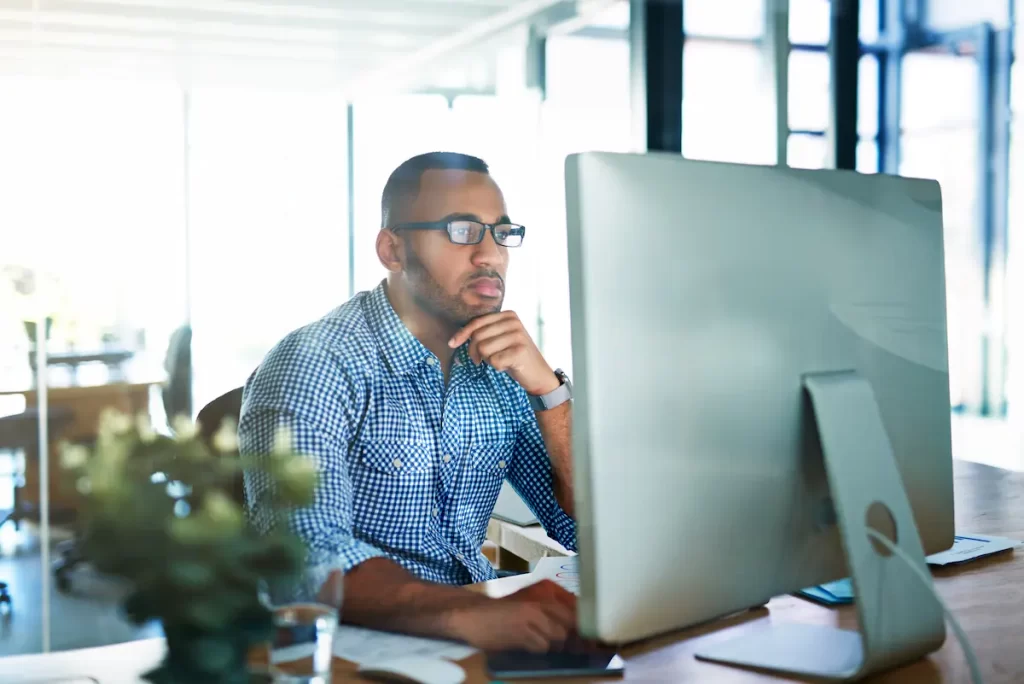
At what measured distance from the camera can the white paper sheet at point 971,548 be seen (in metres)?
1.28

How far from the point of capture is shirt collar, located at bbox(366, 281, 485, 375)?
140 centimetres

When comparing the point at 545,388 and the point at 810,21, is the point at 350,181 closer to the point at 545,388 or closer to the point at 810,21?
the point at 545,388

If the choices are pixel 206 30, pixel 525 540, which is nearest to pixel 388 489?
pixel 525 540

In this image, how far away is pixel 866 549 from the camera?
2.67 ft

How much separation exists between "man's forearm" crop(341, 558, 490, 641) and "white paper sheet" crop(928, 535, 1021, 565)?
0.64 metres

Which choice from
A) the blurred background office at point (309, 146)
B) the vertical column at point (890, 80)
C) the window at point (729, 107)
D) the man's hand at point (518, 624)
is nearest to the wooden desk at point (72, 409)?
the blurred background office at point (309, 146)

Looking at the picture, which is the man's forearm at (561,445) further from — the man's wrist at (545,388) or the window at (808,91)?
the window at (808,91)

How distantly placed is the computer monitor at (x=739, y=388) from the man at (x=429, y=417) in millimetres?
244

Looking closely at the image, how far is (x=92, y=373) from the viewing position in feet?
9.96

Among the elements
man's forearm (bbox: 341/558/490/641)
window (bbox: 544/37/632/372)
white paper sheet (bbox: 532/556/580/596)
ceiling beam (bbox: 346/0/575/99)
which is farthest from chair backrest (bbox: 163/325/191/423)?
man's forearm (bbox: 341/558/490/641)

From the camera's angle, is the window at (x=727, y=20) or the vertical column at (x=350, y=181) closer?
the vertical column at (x=350, y=181)

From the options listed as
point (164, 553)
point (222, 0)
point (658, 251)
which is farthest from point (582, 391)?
point (222, 0)

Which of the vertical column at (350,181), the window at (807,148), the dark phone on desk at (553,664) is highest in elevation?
the window at (807,148)

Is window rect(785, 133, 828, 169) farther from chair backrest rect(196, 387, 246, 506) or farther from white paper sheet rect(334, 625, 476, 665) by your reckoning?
white paper sheet rect(334, 625, 476, 665)
